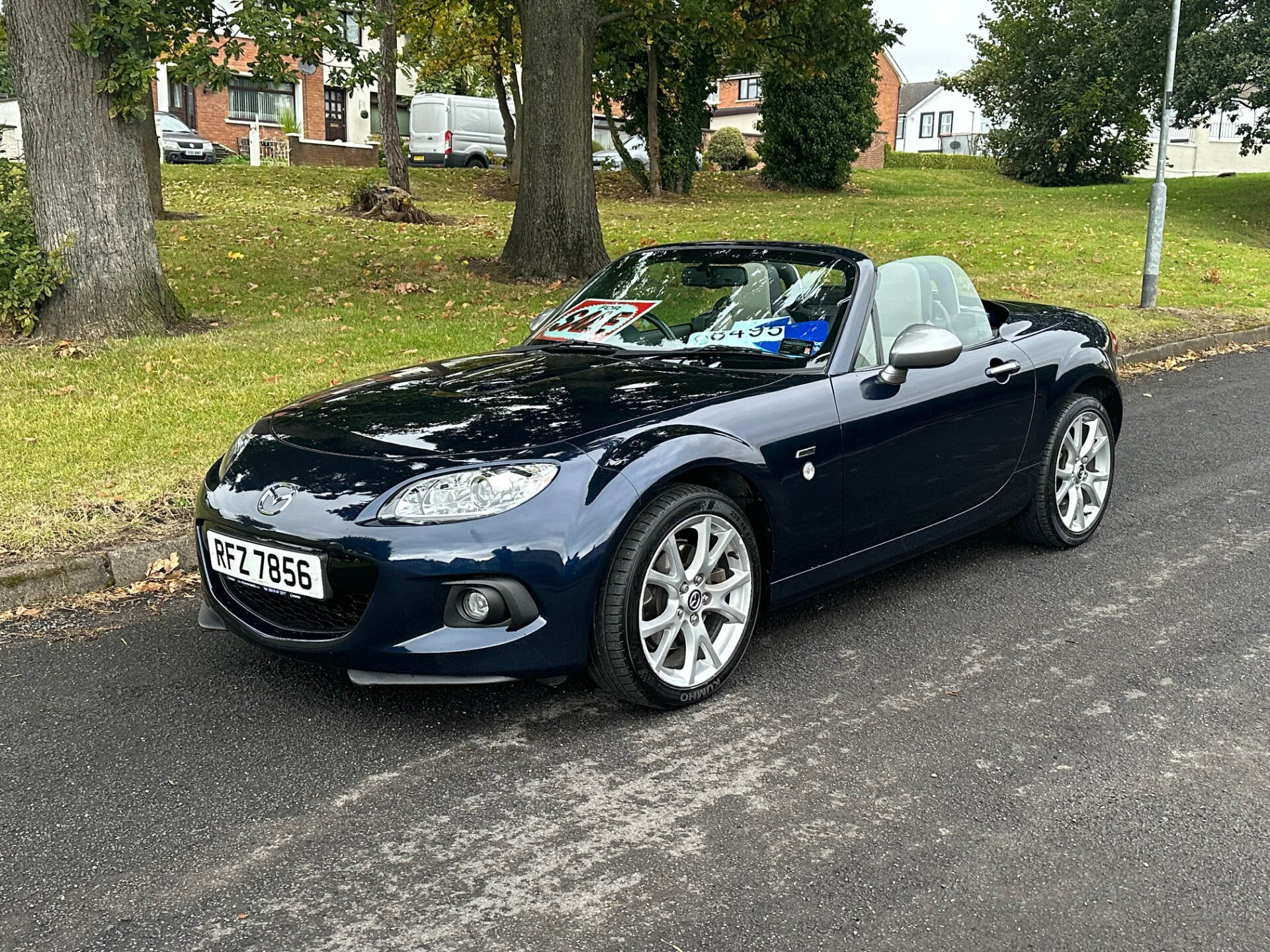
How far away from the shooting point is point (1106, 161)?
36.0 metres

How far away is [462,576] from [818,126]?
2883 centimetres

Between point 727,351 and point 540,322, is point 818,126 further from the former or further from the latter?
point 727,351

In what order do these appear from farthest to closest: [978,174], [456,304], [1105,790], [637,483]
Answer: [978,174], [456,304], [637,483], [1105,790]

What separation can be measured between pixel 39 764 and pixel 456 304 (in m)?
9.16

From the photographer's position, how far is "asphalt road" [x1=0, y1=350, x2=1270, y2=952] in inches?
108

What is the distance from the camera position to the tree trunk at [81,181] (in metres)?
9.41

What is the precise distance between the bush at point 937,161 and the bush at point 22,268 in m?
36.7

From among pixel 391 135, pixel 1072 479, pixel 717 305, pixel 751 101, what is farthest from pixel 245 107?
pixel 1072 479

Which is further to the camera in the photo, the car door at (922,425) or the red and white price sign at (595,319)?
the red and white price sign at (595,319)

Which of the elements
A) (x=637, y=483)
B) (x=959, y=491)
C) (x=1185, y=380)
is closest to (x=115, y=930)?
(x=637, y=483)

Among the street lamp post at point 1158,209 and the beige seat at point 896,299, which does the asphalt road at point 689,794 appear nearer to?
the beige seat at point 896,299

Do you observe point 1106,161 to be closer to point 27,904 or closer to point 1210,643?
point 1210,643

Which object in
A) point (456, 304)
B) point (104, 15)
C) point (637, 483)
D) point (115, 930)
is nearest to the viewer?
point (115, 930)

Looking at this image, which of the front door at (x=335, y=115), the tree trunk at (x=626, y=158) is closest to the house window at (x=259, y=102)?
the front door at (x=335, y=115)
